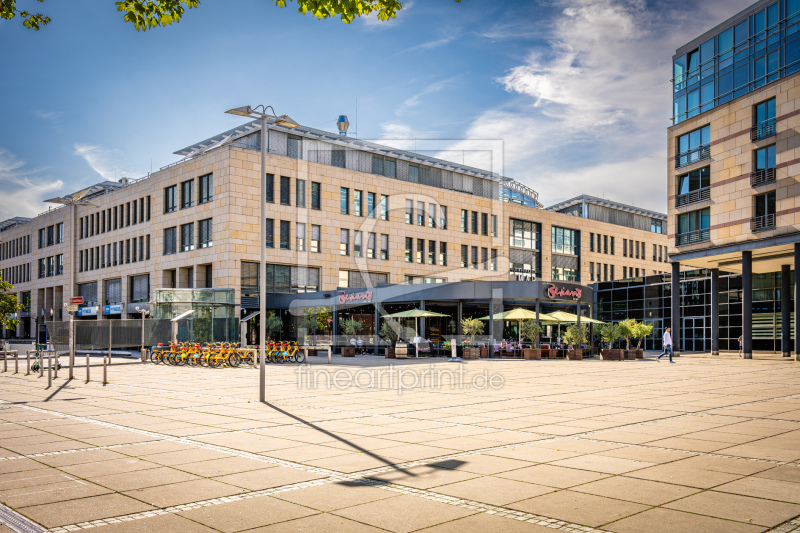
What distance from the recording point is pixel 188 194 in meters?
57.7

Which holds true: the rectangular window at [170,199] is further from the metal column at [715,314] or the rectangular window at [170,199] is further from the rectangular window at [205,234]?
the metal column at [715,314]

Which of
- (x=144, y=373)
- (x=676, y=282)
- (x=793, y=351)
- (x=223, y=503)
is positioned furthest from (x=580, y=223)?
(x=223, y=503)

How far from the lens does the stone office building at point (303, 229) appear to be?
5459 centimetres

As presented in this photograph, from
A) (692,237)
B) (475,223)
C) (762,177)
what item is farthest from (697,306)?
(475,223)

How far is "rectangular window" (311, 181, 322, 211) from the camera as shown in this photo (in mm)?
57906

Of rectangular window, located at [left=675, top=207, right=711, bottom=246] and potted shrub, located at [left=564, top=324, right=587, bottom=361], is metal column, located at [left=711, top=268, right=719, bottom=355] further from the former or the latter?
potted shrub, located at [left=564, top=324, right=587, bottom=361]

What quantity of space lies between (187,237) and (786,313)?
45.1 m

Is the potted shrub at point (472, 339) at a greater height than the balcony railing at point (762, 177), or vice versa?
the balcony railing at point (762, 177)

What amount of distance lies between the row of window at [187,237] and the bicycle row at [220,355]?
21.7 metres

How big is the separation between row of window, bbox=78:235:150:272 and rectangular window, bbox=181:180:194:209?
21.6 feet

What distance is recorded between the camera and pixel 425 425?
1112 cm

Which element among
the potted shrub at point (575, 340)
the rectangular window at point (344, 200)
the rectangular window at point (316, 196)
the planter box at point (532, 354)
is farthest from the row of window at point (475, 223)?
the planter box at point (532, 354)

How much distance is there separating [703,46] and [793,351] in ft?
66.1

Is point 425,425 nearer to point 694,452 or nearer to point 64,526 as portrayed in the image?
point 694,452
